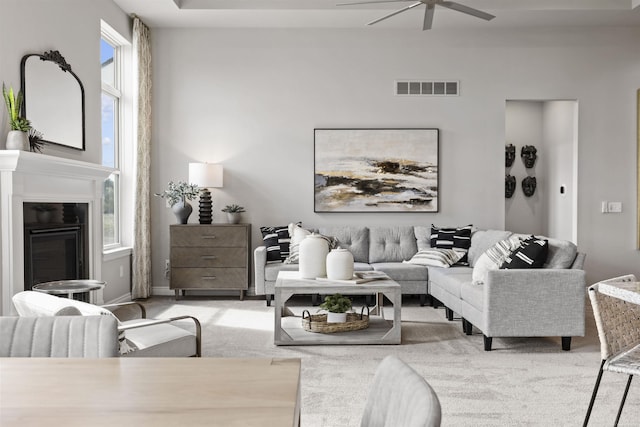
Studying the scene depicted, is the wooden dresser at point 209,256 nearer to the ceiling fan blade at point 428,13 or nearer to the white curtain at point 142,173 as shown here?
the white curtain at point 142,173

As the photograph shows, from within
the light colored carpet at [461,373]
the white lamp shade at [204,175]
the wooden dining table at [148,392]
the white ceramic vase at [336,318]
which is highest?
the white lamp shade at [204,175]

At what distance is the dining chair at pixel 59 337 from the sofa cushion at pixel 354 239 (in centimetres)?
493

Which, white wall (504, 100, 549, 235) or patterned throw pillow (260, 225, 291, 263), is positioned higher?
white wall (504, 100, 549, 235)

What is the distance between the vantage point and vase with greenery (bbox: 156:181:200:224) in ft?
21.2

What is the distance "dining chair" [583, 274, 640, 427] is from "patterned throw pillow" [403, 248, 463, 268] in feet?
12.0

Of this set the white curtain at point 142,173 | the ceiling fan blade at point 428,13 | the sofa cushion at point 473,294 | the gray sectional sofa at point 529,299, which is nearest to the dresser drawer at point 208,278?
the white curtain at point 142,173

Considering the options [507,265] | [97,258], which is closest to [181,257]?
[97,258]

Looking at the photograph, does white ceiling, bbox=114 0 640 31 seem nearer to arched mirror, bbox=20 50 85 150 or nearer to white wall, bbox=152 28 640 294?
white wall, bbox=152 28 640 294

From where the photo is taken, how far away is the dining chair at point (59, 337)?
1624mm

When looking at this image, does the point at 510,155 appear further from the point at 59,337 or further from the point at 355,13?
the point at 59,337

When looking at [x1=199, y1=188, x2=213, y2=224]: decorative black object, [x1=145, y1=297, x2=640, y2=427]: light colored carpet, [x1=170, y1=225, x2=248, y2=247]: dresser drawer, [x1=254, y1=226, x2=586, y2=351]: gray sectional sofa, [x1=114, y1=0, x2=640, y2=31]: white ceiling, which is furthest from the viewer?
[x1=199, y1=188, x2=213, y2=224]: decorative black object

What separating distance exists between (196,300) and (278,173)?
69.1 inches

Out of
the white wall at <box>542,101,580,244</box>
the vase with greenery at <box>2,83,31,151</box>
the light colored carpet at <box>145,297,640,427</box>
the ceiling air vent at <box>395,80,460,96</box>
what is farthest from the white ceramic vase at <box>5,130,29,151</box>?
Answer: the white wall at <box>542,101,580,244</box>

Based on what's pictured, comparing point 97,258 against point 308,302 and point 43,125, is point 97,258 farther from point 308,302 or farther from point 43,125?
point 308,302
